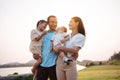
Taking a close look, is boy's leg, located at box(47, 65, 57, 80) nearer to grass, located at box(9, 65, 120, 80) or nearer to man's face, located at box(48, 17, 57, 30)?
man's face, located at box(48, 17, 57, 30)

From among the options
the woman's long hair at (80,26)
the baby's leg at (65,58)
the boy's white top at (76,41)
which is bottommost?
the baby's leg at (65,58)

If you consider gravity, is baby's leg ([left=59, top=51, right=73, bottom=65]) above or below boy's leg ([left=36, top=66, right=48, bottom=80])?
above

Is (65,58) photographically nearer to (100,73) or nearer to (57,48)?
(57,48)

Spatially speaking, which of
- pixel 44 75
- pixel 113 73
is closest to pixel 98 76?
pixel 113 73

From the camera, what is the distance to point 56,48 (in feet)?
7.73

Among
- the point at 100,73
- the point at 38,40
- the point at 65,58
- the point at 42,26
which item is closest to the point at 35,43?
the point at 38,40

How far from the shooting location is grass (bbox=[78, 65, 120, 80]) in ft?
18.1

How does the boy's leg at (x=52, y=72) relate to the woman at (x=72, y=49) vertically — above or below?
below

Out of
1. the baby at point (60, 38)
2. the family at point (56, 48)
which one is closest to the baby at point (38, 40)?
the family at point (56, 48)

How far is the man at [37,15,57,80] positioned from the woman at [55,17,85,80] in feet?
0.53

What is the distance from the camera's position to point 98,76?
560cm

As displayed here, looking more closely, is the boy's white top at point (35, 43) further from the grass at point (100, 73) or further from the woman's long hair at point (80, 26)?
the grass at point (100, 73)

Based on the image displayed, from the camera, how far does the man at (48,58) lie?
8.18 ft

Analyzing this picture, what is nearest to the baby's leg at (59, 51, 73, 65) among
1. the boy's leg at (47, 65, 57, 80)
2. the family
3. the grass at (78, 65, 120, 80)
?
the family
